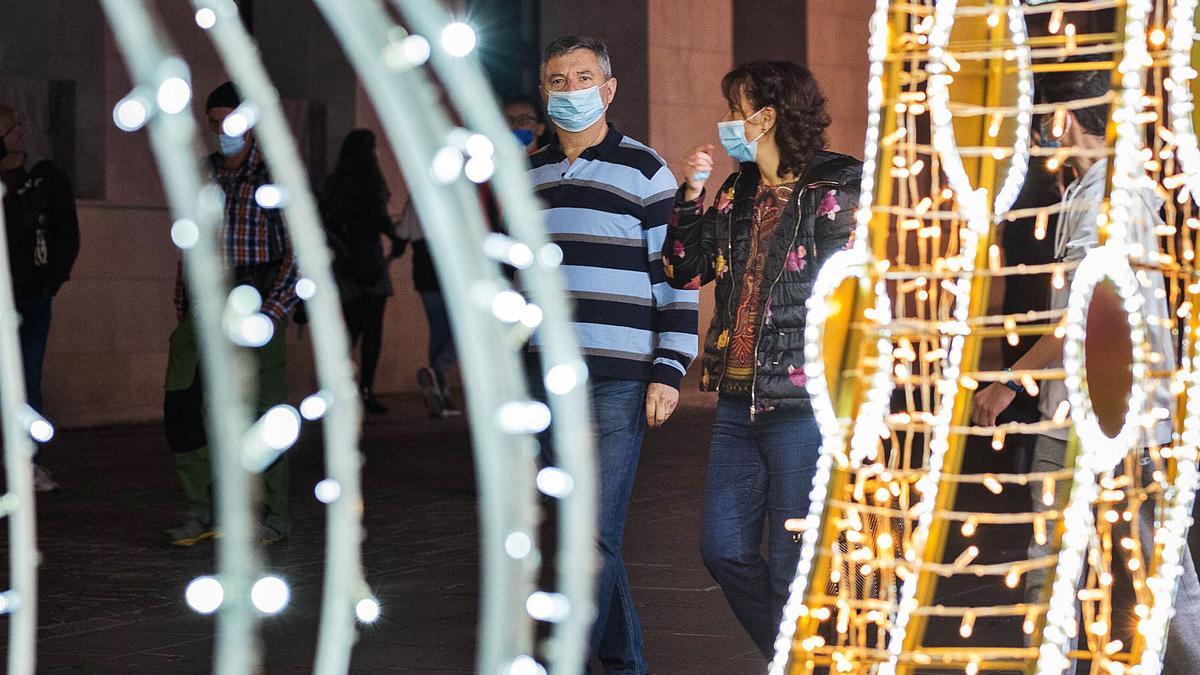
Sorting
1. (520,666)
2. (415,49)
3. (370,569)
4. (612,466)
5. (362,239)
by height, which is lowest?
(370,569)

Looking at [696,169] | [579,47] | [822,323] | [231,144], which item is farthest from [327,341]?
[231,144]

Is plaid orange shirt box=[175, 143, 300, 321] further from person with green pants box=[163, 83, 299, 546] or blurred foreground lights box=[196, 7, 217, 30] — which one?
blurred foreground lights box=[196, 7, 217, 30]

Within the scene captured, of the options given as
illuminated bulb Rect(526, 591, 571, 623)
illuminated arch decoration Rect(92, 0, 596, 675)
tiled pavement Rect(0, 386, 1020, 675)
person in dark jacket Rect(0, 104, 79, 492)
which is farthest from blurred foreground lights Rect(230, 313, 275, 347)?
person in dark jacket Rect(0, 104, 79, 492)

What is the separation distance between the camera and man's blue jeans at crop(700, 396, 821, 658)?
4.35 meters

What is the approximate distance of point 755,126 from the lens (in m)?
4.44

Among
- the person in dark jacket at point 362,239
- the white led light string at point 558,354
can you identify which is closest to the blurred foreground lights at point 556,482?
the white led light string at point 558,354

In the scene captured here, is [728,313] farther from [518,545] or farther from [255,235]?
[255,235]

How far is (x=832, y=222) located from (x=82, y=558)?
3827 mm

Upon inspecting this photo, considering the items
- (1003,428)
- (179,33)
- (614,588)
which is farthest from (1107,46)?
(179,33)

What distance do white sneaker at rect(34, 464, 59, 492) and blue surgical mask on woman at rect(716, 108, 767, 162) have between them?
17.4 ft

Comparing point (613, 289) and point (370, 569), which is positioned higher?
point (613, 289)

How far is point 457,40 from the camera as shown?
7.57ft

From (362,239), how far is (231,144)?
507 centimetres

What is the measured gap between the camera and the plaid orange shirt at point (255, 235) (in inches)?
268
